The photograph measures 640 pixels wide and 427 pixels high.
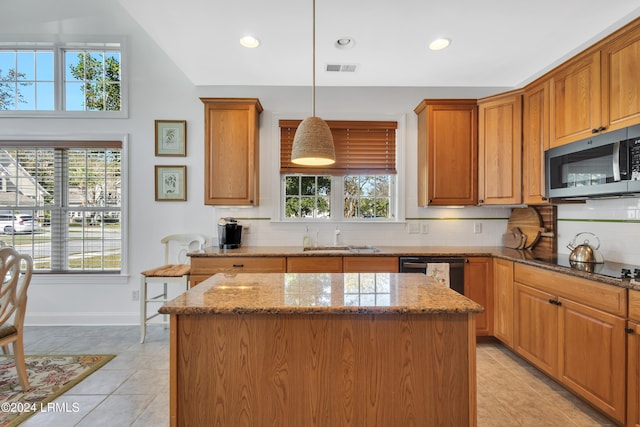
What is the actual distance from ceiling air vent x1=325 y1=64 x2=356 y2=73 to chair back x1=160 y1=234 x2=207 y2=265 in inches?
89.6

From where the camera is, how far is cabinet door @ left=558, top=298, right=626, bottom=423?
1.72m

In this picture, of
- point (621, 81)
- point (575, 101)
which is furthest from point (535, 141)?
point (621, 81)

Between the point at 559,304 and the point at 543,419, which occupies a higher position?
the point at 559,304

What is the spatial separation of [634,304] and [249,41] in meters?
3.11

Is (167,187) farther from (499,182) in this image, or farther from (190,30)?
(499,182)

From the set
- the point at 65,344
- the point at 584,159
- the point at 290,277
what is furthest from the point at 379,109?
the point at 65,344

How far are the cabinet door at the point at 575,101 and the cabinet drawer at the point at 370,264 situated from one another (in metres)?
1.66

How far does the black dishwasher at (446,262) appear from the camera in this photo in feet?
9.59

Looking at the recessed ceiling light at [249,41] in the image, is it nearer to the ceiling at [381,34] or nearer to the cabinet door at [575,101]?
the ceiling at [381,34]

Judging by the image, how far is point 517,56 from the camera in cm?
289

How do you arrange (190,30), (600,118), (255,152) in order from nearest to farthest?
(600,118)
(190,30)
(255,152)

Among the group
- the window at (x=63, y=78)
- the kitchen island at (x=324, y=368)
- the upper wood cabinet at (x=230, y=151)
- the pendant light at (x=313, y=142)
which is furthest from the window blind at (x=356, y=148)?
the kitchen island at (x=324, y=368)

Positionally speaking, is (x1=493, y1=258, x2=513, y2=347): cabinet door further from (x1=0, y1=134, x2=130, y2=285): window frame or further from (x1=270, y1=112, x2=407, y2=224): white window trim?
(x1=0, y1=134, x2=130, y2=285): window frame

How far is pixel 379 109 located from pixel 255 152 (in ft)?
4.94
